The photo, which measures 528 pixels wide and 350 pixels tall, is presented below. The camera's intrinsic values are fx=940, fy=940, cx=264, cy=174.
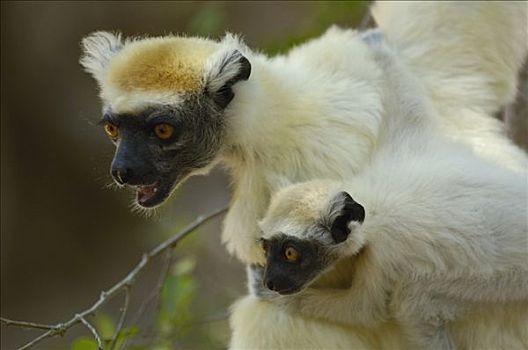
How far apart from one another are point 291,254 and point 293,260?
0.08 ft

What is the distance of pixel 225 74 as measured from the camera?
3703 millimetres

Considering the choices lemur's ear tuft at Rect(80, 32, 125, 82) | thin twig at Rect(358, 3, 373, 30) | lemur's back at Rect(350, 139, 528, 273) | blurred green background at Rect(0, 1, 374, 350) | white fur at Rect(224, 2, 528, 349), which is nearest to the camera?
lemur's back at Rect(350, 139, 528, 273)

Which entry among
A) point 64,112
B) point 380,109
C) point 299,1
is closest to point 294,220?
point 380,109

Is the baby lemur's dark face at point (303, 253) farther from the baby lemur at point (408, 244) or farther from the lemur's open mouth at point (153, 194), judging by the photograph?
the lemur's open mouth at point (153, 194)

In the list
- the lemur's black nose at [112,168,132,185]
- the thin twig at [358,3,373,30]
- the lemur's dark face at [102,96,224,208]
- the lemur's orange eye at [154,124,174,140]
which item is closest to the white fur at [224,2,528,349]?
the lemur's dark face at [102,96,224,208]

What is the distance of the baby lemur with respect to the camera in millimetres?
3531

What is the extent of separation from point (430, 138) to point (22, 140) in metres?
5.85

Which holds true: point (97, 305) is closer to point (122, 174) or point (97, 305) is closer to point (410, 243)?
point (122, 174)

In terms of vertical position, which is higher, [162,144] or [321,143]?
[162,144]

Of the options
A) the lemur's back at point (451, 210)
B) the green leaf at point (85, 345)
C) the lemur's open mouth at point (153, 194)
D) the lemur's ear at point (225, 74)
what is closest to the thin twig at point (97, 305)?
the green leaf at point (85, 345)

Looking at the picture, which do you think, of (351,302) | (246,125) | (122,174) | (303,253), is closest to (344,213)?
(303,253)

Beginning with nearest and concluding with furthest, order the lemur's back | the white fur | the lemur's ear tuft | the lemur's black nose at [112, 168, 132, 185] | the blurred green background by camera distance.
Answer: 1. the lemur's back
2. the lemur's black nose at [112, 168, 132, 185]
3. the white fur
4. the lemur's ear tuft
5. the blurred green background

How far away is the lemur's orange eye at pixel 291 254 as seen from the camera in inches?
148

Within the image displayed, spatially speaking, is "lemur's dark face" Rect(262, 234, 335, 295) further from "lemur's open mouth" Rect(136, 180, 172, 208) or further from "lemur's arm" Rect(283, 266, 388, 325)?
"lemur's open mouth" Rect(136, 180, 172, 208)
